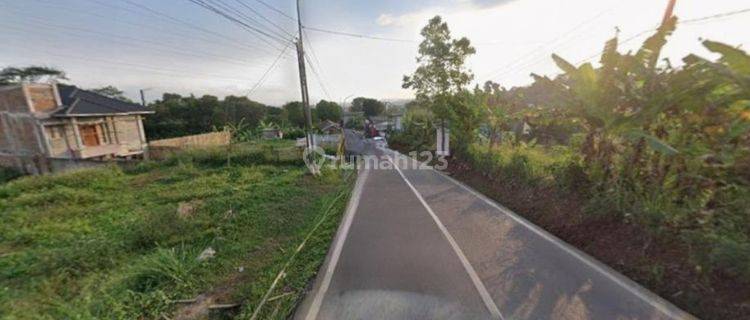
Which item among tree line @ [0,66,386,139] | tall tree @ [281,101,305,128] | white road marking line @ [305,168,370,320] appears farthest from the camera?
tall tree @ [281,101,305,128]

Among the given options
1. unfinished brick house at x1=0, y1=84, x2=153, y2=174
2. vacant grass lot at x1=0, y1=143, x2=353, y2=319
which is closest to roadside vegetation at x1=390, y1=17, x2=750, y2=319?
vacant grass lot at x1=0, y1=143, x2=353, y2=319

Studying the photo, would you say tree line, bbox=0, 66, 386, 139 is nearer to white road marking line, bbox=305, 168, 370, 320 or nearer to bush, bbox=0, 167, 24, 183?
bush, bbox=0, 167, 24, 183

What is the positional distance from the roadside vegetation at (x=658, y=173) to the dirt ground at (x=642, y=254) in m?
0.02

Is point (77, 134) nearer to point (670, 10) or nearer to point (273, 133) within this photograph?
point (273, 133)

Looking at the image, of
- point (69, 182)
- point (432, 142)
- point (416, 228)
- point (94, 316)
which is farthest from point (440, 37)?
point (69, 182)

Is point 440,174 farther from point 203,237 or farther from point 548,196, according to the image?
point 203,237

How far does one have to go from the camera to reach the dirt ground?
365cm

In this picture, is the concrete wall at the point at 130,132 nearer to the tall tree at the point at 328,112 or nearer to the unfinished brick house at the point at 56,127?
the unfinished brick house at the point at 56,127

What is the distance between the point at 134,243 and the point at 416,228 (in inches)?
244

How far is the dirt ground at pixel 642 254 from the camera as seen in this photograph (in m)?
3.65

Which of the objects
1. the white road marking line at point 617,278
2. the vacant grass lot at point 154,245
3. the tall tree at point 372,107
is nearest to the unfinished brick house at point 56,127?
the vacant grass lot at point 154,245

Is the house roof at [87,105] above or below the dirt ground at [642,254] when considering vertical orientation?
above

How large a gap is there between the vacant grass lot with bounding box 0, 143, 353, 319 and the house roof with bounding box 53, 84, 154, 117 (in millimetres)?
11040

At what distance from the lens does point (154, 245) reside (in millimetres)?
6441
